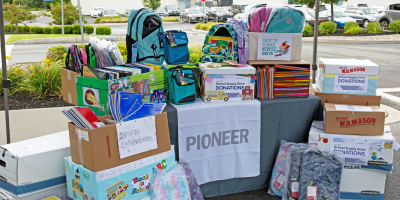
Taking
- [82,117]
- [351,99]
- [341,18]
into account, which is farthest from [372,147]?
[341,18]

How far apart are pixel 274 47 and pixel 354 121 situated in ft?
3.58

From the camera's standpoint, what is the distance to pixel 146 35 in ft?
11.8

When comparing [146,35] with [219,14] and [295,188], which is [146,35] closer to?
[295,188]

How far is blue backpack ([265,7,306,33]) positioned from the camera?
3619 millimetres

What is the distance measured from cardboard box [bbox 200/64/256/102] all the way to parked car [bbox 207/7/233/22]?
24.5 meters

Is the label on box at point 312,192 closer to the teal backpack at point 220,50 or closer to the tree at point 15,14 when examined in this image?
the teal backpack at point 220,50

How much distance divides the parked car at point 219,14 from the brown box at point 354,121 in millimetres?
24632

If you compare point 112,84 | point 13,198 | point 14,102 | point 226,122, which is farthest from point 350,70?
point 14,102

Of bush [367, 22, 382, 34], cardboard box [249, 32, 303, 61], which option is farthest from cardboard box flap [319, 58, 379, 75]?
bush [367, 22, 382, 34]

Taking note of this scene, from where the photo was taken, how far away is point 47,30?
19.8m

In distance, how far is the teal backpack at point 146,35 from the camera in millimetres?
3586

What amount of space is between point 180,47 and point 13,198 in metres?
2.08

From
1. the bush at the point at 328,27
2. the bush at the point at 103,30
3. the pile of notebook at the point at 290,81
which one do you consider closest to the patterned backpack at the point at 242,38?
the pile of notebook at the point at 290,81

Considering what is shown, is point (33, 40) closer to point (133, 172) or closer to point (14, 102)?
point (14, 102)
